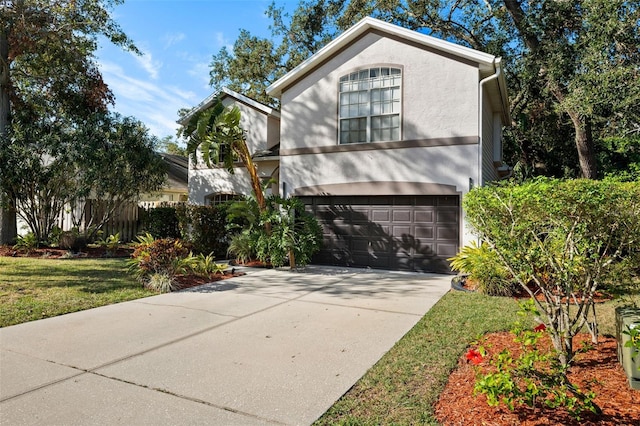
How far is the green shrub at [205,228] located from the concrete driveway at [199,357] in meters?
5.73

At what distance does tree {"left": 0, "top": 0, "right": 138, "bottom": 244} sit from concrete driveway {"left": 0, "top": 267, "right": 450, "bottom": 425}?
37.0 ft

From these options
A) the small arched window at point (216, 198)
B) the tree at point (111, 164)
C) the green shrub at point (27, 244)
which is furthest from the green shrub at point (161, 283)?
the green shrub at point (27, 244)

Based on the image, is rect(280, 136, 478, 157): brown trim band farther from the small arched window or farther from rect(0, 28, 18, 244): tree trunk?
rect(0, 28, 18, 244): tree trunk

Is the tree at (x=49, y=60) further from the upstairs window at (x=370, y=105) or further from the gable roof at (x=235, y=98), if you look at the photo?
the upstairs window at (x=370, y=105)

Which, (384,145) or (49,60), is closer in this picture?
(384,145)

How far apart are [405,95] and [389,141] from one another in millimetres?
1382

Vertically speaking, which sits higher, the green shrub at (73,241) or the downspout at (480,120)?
the downspout at (480,120)

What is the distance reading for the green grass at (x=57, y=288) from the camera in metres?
6.70

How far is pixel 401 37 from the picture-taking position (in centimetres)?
1188

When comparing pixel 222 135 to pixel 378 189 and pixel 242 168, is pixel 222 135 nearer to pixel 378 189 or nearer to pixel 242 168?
pixel 242 168

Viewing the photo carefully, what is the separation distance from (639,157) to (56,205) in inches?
988

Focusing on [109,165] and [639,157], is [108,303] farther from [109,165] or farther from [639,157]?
[639,157]

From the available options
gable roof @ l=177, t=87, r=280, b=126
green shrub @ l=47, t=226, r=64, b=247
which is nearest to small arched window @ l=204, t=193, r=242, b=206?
gable roof @ l=177, t=87, r=280, b=126

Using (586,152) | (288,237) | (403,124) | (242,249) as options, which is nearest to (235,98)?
(242,249)
